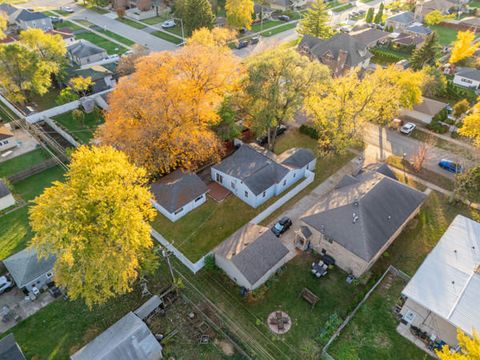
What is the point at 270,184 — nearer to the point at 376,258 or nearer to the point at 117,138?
the point at 376,258

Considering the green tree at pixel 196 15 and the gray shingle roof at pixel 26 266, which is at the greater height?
the green tree at pixel 196 15

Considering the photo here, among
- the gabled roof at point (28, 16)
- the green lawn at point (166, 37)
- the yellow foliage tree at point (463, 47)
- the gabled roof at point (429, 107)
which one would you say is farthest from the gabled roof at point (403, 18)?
the gabled roof at point (28, 16)

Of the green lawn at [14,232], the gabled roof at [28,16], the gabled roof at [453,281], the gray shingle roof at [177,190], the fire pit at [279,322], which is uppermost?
the gabled roof at [28,16]

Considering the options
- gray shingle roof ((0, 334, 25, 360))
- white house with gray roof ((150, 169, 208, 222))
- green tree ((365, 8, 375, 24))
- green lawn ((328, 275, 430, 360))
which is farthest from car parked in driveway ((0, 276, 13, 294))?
green tree ((365, 8, 375, 24))

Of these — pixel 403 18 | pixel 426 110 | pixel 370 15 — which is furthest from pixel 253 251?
pixel 370 15

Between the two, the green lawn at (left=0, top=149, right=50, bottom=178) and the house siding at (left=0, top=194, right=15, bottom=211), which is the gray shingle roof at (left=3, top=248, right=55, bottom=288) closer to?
the house siding at (left=0, top=194, right=15, bottom=211)

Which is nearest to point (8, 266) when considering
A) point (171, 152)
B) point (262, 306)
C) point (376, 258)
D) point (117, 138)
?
point (117, 138)

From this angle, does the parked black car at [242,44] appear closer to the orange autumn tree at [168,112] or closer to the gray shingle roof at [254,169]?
the orange autumn tree at [168,112]
